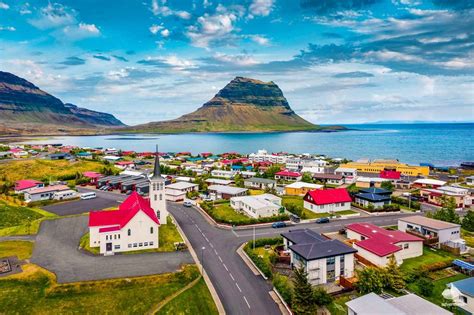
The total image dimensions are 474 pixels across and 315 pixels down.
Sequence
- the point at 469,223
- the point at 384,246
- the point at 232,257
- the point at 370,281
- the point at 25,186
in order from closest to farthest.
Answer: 1. the point at 370,281
2. the point at 384,246
3. the point at 232,257
4. the point at 469,223
5. the point at 25,186

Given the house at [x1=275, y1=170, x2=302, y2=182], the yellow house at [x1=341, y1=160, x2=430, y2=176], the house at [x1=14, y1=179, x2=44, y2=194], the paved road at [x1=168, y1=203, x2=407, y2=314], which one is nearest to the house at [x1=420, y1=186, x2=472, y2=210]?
the paved road at [x1=168, y1=203, x2=407, y2=314]

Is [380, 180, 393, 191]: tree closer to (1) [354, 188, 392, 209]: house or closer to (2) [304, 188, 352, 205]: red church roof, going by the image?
(1) [354, 188, 392, 209]: house

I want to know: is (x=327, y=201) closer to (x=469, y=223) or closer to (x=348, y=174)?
(x=469, y=223)

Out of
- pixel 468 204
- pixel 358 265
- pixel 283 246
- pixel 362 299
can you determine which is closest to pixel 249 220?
pixel 283 246

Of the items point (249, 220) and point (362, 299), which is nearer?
point (362, 299)

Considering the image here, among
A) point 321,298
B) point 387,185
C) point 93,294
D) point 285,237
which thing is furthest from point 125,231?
point 387,185

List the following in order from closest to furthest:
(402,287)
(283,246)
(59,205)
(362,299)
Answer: (362,299), (402,287), (283,246), (59,205)

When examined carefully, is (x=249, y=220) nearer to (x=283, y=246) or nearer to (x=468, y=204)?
(x=283, y=246)

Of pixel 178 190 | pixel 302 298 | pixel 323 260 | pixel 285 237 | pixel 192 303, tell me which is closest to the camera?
pixel 302 298
